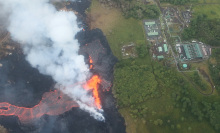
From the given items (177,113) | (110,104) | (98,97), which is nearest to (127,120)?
(110,104)

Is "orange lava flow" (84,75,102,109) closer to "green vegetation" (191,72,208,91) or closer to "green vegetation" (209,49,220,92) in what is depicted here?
"green vegetation" (191,72,208,91)

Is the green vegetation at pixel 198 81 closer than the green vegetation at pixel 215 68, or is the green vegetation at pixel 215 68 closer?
the green vegetation at pixel 198 81

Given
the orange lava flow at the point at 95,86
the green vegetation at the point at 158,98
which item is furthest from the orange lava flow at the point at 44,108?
the green vegetation at the point at 158,98

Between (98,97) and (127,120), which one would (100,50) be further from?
(127,120)

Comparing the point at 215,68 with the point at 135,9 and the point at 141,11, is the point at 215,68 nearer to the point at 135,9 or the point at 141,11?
the point at 141,11

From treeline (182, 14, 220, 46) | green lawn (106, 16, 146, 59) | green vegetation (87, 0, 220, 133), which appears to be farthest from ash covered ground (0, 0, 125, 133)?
treeline (182, 14, 220, 46)

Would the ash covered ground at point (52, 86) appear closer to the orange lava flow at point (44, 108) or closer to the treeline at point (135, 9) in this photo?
the orange lava flow at point (44, 108)
